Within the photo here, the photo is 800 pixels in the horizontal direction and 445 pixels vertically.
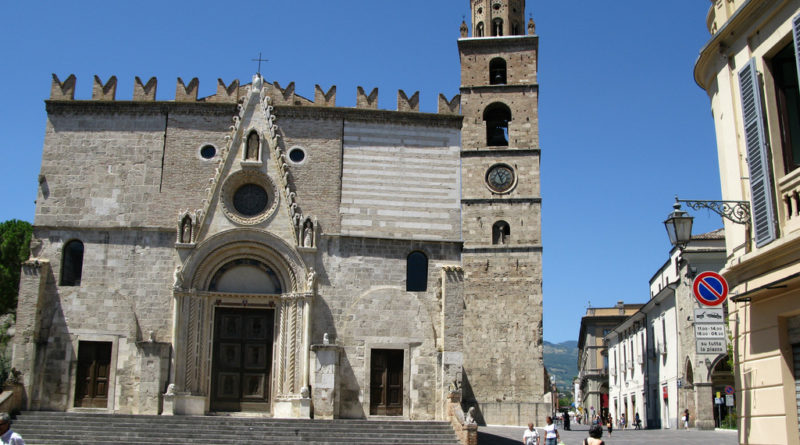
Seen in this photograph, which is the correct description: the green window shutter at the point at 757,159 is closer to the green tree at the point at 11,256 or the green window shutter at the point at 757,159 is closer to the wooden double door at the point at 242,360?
the wooden double door at the point at 242,360

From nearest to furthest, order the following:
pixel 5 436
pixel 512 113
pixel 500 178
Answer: pixel 5 436 < pixel 500 178 < pixel 512 113

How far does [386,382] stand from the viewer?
22344 millimetres

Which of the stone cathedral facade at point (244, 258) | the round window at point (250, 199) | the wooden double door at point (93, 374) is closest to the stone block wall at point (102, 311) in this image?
A: the stone cathedral facade at point (244, 258)

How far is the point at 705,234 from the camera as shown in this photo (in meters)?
37.3

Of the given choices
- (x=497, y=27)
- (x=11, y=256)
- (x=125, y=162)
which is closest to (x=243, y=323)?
(x=125, y=162)

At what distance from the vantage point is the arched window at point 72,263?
881 inches

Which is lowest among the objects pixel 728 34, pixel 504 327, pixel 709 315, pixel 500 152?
pixel 709 315

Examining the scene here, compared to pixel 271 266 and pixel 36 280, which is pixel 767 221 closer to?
pixel 271 266

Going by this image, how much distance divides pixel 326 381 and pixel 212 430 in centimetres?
348

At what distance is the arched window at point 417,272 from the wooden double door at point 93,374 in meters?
8.87

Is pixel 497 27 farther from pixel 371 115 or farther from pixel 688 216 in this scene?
pixel 688 216

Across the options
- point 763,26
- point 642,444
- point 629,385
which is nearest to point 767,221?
point 763,26

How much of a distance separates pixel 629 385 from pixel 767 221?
44681mm

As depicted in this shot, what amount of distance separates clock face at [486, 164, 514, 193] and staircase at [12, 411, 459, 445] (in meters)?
17.9
